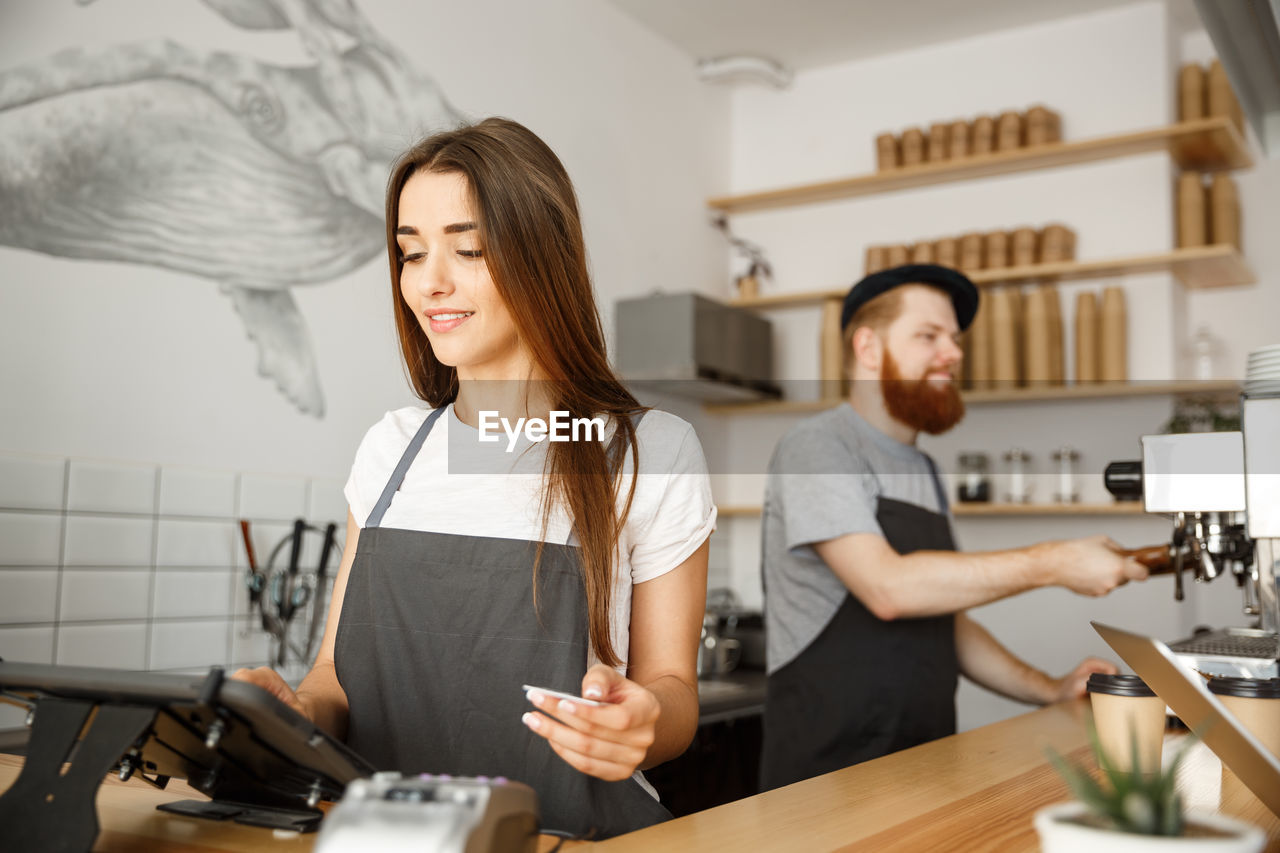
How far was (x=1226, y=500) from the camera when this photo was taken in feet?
5.06

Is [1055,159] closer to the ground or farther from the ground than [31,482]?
farther from the ground

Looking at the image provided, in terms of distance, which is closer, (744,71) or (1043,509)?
(1043,509)

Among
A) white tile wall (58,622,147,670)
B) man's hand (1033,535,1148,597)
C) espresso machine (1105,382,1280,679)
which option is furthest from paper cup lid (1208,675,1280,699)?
white tile wall (58,622,147,670)

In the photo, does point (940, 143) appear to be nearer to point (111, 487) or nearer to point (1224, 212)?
point (1224, 212)

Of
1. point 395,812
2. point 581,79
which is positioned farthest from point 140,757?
point 581,79

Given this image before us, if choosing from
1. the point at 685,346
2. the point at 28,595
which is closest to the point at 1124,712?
the point at 28,595

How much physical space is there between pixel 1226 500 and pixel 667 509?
809 millimetres

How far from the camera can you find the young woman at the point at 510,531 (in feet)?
4.12

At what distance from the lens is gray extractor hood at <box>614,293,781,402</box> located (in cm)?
388

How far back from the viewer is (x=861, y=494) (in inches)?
87.6

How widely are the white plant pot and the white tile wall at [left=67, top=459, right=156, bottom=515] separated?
6.91 feet

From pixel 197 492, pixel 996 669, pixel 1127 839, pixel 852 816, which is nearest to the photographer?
pixel 1127 839

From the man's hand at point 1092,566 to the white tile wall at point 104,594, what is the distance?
73.0 inches

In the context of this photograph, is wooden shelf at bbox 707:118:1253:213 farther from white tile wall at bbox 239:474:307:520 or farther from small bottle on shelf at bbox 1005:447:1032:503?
white tile wall at bbox 239:474:307:520
